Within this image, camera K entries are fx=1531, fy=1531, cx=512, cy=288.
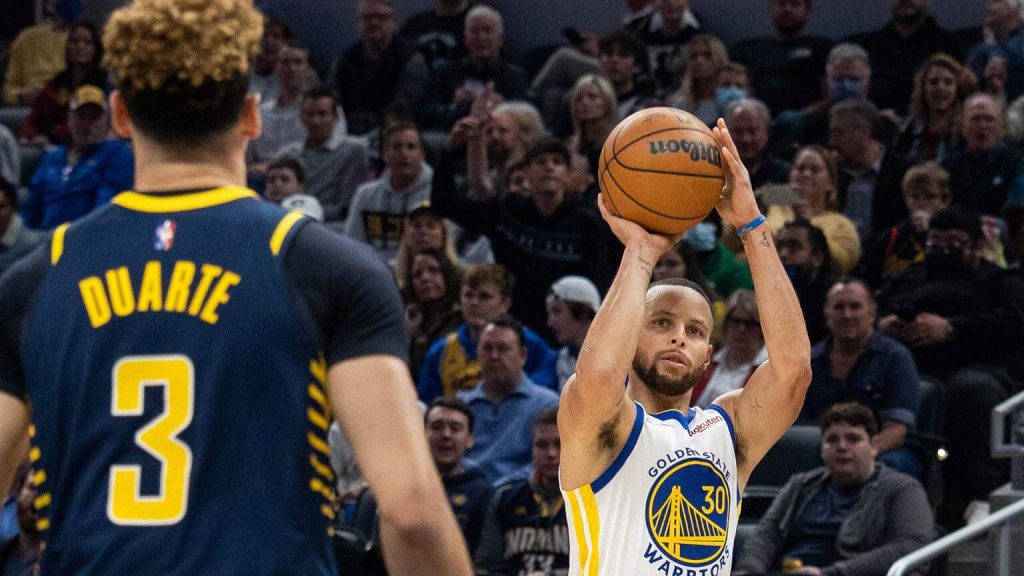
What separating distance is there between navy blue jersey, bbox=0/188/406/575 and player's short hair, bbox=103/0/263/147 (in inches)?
5.9

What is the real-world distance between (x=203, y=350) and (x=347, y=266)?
9.9 inches

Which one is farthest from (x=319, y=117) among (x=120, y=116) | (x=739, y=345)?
(x=120, y=116)

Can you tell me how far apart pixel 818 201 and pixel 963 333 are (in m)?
1.42

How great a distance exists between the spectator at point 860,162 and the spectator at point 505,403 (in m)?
2.65

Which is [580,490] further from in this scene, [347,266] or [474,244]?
[474,244]

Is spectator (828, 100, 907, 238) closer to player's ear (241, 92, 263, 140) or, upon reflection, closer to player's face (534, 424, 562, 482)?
player's face (534, 424, 562, 482)

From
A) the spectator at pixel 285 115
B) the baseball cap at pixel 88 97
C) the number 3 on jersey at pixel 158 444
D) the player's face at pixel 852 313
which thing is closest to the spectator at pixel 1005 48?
the player's face at pixel 852 313

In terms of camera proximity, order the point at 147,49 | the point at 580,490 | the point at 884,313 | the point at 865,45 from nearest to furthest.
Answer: the point at 147,49
the point at 580,490
the point at 884,313
the point at 865,45

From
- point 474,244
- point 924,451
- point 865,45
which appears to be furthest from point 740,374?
point 865,45

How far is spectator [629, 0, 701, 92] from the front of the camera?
11.8 meters

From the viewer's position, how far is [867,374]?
805 cm

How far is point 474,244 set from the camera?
10.2m

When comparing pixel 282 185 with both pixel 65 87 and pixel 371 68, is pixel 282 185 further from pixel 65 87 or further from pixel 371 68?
pixel 65 87

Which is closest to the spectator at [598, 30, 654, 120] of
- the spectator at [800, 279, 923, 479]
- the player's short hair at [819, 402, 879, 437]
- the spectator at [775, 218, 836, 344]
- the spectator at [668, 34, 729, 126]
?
the spectator at [668, 34, 729, 126]
